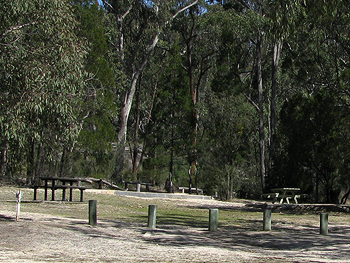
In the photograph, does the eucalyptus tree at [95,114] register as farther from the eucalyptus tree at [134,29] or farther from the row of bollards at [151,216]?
the row of bollards at [151,216]

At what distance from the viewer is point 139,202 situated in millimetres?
21609

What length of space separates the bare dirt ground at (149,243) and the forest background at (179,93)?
5.62 ft

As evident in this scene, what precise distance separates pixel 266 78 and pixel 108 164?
56.6 feet

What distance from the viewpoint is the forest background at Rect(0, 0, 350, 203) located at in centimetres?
1084

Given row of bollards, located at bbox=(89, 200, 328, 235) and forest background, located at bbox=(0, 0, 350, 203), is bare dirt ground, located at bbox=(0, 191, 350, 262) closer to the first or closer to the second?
row of bollards, located at bbox=(89, 200, 328, 235)

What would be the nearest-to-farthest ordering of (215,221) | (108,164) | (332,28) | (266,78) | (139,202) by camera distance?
(215,221)
(332,28)
(139,202)
(108,164)
(266,78)

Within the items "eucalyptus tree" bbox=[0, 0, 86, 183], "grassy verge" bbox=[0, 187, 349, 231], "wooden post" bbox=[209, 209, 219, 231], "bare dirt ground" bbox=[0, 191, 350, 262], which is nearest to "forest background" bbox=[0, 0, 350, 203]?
"eucalyptus tree" bbox=[0, 0, 86, 183]

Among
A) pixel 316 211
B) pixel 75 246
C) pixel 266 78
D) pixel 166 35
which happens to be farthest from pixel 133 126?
pixel 75 246

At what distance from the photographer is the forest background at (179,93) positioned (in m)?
10.8

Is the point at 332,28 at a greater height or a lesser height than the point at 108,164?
greater

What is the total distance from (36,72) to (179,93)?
24.5 meters

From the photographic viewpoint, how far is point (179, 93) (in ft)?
114

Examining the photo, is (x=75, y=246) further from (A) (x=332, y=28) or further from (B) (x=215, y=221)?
(A) (x=332, y=28)

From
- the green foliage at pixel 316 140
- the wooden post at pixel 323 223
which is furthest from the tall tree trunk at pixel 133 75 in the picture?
the wooden post at pixel 323 223
